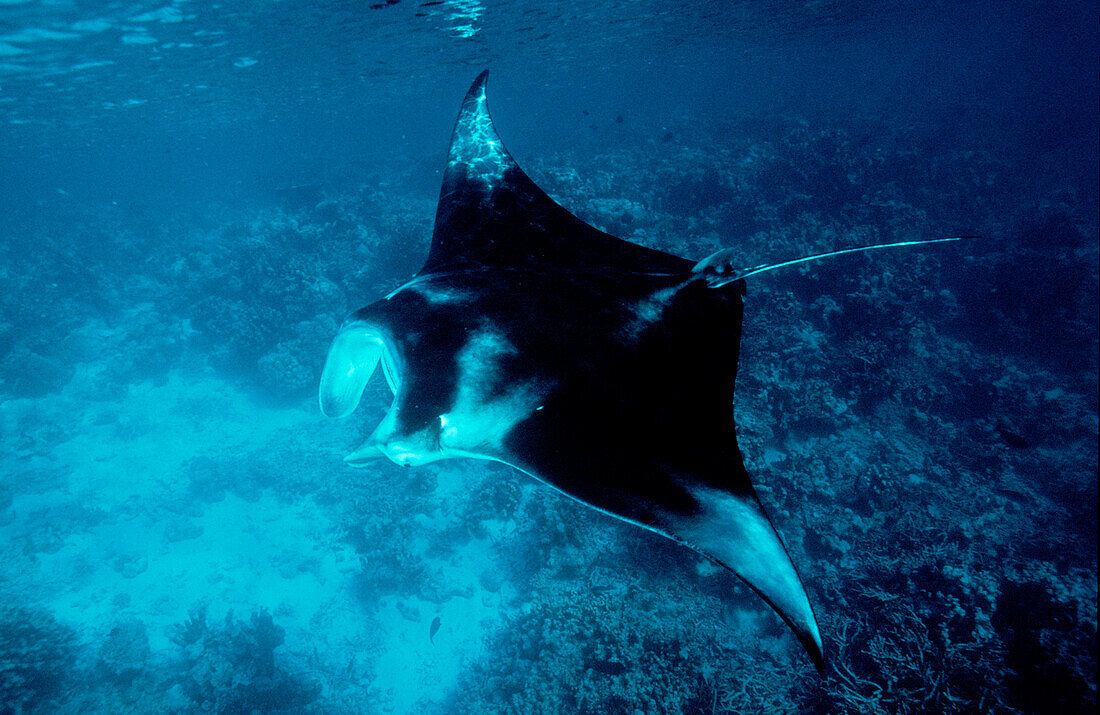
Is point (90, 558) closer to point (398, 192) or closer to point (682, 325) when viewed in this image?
point (682, 325)

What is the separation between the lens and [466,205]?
4211 millimetres

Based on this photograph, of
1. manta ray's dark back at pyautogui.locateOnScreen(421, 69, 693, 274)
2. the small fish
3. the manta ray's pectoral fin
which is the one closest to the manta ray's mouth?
manta ray's dark back at pyautogui.locateOnScreen(421, 69, 693, 274)

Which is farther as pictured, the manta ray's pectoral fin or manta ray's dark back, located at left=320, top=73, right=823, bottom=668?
manta ray's dark back, located at left=320, top=73, right=823, bottom=668

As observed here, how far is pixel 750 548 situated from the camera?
176cm

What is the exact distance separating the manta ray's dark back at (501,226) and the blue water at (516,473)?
505 cm

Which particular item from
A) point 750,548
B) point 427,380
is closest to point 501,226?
point 427,380

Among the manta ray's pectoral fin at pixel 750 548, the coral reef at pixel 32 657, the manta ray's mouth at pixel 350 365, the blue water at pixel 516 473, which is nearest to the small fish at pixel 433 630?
the blue water at pixel 516 473

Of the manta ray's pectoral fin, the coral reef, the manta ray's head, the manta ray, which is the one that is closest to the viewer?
the manta ray's pectoral fin

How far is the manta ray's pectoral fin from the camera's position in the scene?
150 centimetres

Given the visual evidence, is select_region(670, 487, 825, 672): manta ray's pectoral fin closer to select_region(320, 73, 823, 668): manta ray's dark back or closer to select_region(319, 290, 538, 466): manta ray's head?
select_region(320, 73, 823, 668): manta ray's dark back

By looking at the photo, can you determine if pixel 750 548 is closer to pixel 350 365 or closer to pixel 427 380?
pixel 427 380

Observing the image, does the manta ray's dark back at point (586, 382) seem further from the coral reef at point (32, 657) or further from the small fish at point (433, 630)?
the coral reef at point (32, 657)

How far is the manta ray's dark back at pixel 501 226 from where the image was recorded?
11.6 feet

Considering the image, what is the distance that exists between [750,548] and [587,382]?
105cm
